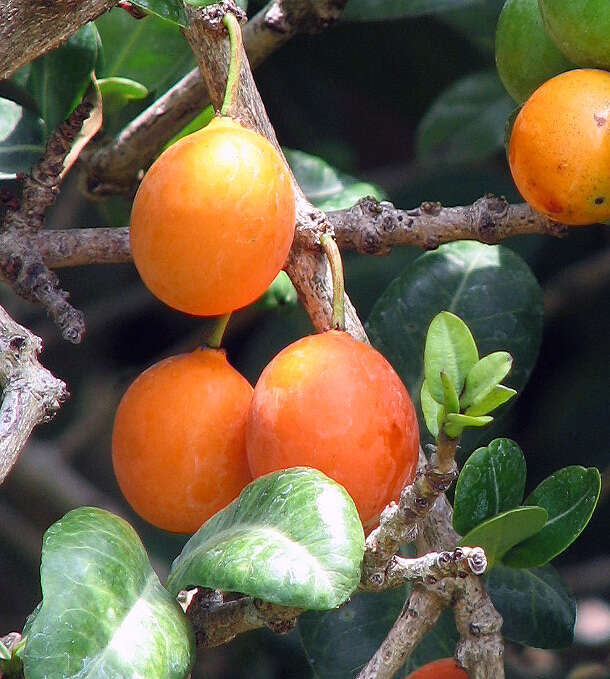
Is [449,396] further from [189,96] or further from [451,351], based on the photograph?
[189,96]

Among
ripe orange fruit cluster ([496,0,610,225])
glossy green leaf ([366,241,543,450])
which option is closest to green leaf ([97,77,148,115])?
glossy green leaf ([366,241,543,450])

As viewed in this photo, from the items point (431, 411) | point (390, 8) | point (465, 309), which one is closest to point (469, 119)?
point (390, 8)

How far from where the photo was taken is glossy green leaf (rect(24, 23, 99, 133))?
1.02 m

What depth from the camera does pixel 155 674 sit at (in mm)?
628

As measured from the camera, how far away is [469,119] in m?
1.44

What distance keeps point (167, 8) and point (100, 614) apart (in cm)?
47

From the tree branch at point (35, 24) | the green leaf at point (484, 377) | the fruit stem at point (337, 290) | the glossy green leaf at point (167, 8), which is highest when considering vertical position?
the tree branch at point (35, 24)

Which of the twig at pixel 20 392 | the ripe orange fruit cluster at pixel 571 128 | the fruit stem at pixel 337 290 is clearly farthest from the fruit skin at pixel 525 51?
the twig at pixel 20 392

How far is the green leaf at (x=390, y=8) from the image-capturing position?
1.21 meters

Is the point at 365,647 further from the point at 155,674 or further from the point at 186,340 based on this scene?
the point at 186,340

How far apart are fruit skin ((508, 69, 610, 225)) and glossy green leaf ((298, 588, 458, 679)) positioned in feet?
1.32

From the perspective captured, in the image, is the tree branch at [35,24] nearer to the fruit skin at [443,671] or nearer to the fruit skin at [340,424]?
the fruit skin at [340,424]

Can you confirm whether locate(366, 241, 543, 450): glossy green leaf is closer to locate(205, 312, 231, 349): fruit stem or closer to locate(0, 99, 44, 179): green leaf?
locate(205, 312, 231, 349): fruit stem

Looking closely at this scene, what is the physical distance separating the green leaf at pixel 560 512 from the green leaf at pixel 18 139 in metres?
0.60
